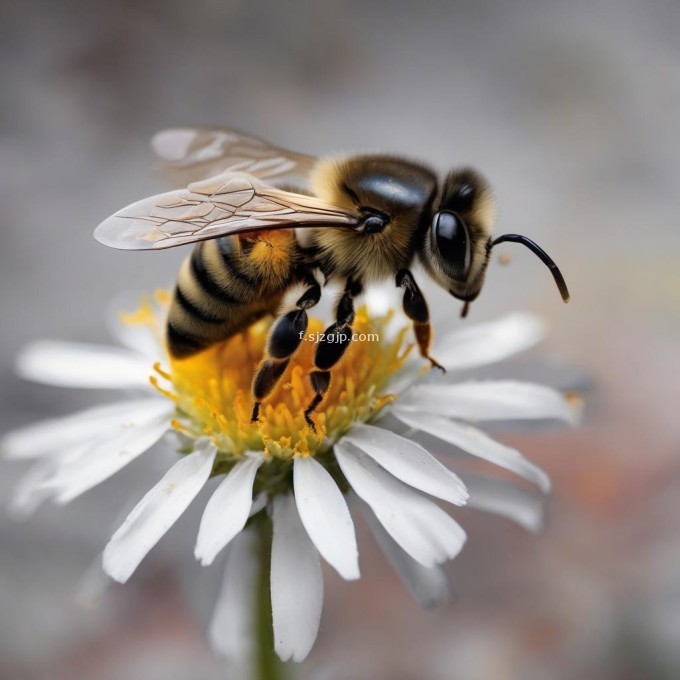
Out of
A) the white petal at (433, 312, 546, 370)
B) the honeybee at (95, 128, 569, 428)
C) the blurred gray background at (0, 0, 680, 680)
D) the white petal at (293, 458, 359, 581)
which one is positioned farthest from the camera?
the blurred gray background at (0, 0, 680, 680)

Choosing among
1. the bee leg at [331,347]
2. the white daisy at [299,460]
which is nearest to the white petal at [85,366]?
the white daisy at [299,460]

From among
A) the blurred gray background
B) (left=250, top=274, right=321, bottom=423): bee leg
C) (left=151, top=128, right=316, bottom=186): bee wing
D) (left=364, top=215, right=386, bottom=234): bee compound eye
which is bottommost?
the blurred gray background

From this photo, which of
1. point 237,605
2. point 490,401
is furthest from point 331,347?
point 237,605

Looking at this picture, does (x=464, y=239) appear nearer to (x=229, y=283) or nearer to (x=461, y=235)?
(x=461, y=235)

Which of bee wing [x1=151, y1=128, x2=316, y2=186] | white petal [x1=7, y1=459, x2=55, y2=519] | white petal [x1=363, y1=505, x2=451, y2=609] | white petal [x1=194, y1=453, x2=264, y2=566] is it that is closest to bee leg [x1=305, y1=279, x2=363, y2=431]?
white petal [x1=194, y1=453, x2=264, y2=566]

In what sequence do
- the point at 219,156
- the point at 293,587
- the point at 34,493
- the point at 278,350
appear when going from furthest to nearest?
the point at 219,156, the point at 34,493, the point at 278,350, the point at 293,587

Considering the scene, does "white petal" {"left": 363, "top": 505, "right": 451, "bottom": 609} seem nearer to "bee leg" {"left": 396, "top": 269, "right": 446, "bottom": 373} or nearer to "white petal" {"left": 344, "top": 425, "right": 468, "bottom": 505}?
"white petal" {"left": 344, "top": 425, "right": 468, "bottom": 505}

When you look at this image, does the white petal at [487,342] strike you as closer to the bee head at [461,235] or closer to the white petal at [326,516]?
the bee head at [461,235]

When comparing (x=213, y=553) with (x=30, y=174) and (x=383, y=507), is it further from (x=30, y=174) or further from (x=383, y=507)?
(x=30, y=174)
